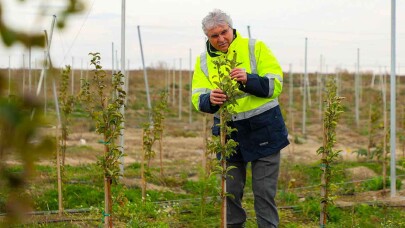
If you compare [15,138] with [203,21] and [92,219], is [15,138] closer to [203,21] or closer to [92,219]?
[203,21]

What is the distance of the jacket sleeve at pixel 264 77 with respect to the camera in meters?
4.39

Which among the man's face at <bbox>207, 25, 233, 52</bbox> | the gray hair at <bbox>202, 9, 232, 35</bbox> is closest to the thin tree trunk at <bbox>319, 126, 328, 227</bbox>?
the man's face at <bbox>207, 25, 233, 52</bbox>

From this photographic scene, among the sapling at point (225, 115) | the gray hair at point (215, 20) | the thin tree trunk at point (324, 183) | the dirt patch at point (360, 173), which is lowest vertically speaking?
the dirt patch at point (360, 173)

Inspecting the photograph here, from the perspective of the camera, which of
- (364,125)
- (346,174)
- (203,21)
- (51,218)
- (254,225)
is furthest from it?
(364,125)

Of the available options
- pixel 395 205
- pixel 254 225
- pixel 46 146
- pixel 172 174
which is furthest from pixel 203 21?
pixel 172 174

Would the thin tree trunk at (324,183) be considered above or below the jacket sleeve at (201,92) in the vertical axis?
below

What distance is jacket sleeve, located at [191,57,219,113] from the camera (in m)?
4.53

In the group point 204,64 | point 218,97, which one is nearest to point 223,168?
point 218,97

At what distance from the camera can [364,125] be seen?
26.3 metres

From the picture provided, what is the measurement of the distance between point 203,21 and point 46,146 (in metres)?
3.73

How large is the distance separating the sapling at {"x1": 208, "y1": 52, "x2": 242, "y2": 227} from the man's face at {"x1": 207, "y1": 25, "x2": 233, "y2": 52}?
0.09m

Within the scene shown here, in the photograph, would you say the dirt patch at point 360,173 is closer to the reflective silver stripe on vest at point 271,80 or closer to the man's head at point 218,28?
the reflective silver stripe on vest at point 271,80

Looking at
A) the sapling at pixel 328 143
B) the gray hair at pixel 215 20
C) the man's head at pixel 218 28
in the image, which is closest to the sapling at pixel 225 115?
the man's head at pixel 218 28

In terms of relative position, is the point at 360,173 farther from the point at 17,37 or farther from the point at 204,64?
the point at 17,37
